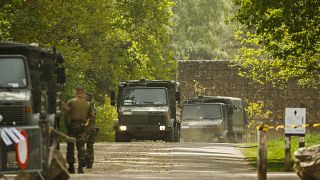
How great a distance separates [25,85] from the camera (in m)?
26.6

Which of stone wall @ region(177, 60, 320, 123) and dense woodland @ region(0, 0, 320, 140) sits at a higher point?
dense woodland @ region(0, 0, 320, 140)

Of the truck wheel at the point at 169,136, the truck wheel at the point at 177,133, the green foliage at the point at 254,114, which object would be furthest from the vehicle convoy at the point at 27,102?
the green foliage at the point at 254,114

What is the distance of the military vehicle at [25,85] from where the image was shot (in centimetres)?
2598

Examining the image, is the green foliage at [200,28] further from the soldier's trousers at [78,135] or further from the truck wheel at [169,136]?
the soldier's trousers at [78,135]

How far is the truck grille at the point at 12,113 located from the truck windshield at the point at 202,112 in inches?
1152

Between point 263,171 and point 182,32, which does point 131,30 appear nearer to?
point 182,32

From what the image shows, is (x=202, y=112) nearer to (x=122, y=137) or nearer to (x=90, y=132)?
(x=122, y=137)

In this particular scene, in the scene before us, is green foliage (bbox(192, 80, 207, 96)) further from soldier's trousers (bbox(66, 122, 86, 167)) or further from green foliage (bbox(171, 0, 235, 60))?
soldier's trousers (bbox(66, 122, 86, 167))

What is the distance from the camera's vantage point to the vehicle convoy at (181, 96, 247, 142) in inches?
2141

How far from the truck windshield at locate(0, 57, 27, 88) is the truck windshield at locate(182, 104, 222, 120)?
93.8ft

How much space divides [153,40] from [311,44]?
1476 inches

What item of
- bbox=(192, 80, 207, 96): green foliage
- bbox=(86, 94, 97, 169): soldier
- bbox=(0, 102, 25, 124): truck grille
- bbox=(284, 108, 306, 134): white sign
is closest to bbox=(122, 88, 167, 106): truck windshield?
bbox=(86, 94, 97, 169): soldier

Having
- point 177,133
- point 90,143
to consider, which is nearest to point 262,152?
point 90,143

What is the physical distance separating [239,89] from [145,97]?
2507 centimetres
